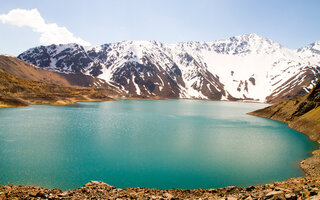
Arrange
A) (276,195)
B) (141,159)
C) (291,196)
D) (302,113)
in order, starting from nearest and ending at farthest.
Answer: (291,196), (276,195), (141,159), (302,113)

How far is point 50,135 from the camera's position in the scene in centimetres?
4731

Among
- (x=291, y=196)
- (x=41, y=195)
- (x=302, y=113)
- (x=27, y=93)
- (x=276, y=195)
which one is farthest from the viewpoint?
(x=27, y=93)

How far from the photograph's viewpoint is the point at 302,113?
78312mm

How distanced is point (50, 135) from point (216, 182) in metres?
36.8

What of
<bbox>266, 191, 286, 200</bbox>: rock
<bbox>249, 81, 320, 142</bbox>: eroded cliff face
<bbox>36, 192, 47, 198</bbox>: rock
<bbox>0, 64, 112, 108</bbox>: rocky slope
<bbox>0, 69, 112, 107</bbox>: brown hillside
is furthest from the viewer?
<bbox>0, 69, 112, 107</bbox>: brown hillside

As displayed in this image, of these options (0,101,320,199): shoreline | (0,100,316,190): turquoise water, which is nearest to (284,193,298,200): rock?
(0,101,320,199): shoreline

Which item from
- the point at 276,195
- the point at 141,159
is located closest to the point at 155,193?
the point at 276,195

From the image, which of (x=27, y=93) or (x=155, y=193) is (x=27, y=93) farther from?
(x=155, y=193)

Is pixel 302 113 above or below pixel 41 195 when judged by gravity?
above

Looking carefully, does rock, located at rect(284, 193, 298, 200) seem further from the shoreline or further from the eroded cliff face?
the eroded cliff face

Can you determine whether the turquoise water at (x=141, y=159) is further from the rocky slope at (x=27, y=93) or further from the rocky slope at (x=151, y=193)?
the rocky slope at (x=27, y=93)

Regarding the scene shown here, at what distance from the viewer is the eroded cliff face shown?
60.4 m

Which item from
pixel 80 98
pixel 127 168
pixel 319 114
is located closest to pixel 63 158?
pixel 127 168

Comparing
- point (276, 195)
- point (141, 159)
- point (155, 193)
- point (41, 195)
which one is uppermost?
point (276, 195)
